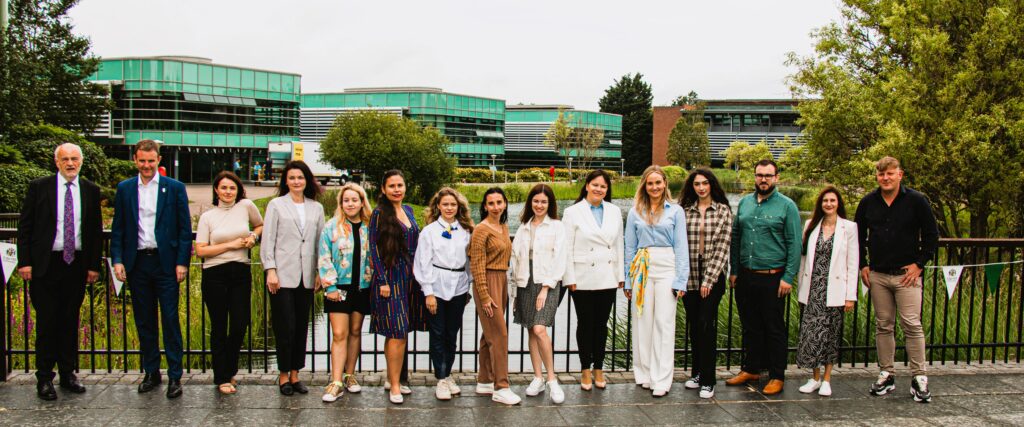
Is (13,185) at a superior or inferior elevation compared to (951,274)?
superior

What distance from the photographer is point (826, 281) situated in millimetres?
5688

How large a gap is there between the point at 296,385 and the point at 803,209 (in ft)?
102

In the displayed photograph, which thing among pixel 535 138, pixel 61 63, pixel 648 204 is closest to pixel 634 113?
pixel 535 138

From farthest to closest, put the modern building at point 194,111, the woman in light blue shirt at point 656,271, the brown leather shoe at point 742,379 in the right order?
1. the modern building at point 194,111
2. the brown leather shoe at point 742,379
3. the woman in light blue shirt at point 656,271

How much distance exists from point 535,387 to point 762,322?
1.96 metres

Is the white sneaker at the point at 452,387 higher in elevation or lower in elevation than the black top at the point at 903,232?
lower

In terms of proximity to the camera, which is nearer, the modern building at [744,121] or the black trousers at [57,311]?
the black trousers at [57,311]

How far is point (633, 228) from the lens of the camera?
577 centimetres

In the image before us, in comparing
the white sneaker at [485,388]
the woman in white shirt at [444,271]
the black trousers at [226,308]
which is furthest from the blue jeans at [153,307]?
the white sneaker at [485,388]

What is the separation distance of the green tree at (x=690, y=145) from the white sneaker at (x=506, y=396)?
2566 inches

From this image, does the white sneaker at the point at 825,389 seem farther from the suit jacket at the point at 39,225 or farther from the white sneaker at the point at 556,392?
the suit jacket at the point at 39,225

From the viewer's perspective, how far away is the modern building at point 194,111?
52.0m

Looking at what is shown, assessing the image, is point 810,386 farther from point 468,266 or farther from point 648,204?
point 468,266

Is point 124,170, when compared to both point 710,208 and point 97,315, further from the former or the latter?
point 710,208
